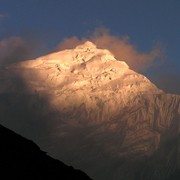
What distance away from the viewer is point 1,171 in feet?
306

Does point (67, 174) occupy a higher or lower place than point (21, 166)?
higher

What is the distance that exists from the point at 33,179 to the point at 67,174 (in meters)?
19.3

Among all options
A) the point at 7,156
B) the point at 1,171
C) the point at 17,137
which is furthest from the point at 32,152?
the point at 1,171

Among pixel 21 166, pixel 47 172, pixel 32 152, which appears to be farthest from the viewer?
pixel 32 152

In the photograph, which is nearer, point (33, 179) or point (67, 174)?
point (33, 179)

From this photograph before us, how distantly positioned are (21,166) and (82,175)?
902 inches

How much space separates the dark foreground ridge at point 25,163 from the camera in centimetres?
9744

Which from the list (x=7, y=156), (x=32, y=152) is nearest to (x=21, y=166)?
(x=7, y=156)

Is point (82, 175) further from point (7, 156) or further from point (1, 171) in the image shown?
point (1, 171)

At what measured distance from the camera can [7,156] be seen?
10338cm

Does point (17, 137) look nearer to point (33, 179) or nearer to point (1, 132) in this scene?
point (1, 132)

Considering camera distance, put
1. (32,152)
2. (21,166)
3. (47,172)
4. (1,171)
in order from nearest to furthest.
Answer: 1. (1,171)
2. (21,166)
3. (47,172)
4. (32,152)

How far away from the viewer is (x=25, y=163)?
107 m

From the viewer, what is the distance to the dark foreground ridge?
320 feet
